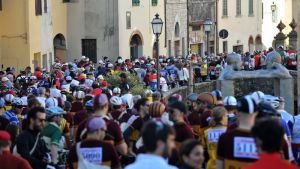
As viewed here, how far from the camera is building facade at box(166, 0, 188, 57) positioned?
181ft

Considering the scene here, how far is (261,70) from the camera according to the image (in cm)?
2897

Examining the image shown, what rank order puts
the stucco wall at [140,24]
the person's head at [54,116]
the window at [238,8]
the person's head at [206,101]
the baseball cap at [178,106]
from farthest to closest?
the window at [238,8] < the stucco wall at [140,24] < the person's head at [206,101] < the person's head at [54,116] < the baseball cap at [178,106]

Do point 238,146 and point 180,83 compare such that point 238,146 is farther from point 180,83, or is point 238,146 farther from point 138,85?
point 180,83

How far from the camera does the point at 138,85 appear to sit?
2894 cm

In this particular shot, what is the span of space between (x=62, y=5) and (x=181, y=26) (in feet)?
33.2

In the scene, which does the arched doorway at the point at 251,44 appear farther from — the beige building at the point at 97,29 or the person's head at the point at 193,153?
the person's head at the point at 193,153

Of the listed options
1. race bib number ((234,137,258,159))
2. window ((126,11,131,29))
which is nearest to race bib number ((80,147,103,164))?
race bib number ((234,137,258,159))

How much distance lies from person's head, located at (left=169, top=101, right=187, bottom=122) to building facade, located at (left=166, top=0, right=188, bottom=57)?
40898 mm

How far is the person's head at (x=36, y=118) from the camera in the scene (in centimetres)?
1325

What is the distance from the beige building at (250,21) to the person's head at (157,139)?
53.4 meters

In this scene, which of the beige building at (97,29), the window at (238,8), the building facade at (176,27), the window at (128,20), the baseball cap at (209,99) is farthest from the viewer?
the window at (238,8)

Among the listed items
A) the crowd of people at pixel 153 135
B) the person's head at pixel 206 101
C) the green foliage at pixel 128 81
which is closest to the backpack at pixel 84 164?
the crowd of people at pixel 153 135

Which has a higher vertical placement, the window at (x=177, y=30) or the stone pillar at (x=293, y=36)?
the window at (x=177, y=30)

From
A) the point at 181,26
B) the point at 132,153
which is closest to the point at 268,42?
the point at 181,26
